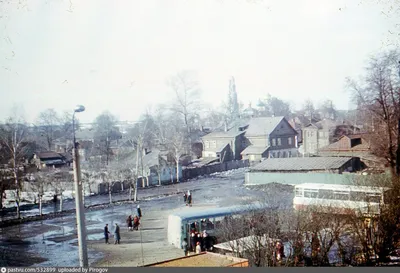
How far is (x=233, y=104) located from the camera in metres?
3.62

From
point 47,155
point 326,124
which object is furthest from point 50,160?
point 326,124

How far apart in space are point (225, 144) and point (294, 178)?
70cm

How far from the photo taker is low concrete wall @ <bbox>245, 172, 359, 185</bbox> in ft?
12.1

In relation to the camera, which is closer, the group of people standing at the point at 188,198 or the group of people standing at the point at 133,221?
the group of people standing at the point at 133,221

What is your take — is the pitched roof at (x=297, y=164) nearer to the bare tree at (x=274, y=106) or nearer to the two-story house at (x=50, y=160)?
the bare tree at (x=274, y=106)

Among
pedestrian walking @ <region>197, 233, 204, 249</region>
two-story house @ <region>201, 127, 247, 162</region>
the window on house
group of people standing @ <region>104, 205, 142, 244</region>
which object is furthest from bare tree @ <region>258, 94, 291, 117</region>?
group of people standing @ <region>104, 205, 142, 244</region>

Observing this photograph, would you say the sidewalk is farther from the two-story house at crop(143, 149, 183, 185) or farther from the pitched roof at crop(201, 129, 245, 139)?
the pitched roof at crop(201, 129, 245, 139)

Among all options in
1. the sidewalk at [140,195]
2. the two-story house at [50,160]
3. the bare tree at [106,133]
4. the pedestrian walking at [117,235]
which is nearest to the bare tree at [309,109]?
the sidewalk at [140,195]

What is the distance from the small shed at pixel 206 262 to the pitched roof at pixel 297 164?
2.96ft

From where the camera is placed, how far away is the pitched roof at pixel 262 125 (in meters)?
3.61

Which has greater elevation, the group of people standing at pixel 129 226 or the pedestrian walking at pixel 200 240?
the group of people standing at pixel 129 226

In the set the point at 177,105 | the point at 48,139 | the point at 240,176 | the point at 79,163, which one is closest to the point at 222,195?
the point at 240,176

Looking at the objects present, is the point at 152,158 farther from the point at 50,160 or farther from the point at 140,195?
the point at 50,160

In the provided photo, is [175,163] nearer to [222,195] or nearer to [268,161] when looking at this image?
[222,195]
